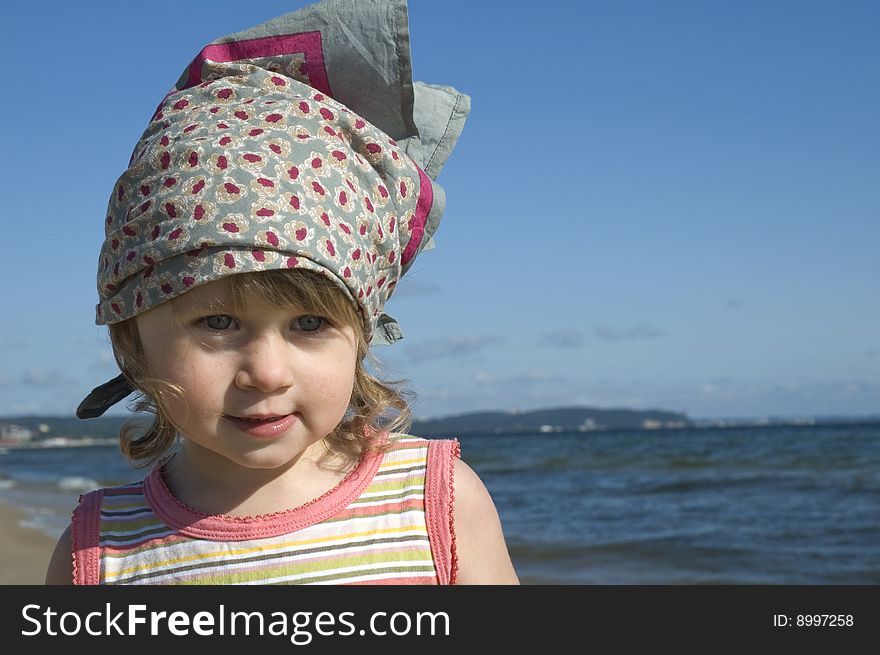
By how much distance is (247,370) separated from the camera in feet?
5.35

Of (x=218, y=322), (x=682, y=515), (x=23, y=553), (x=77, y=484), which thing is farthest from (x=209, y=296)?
(x=77, y=484)

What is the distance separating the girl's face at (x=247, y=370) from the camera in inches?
64.6

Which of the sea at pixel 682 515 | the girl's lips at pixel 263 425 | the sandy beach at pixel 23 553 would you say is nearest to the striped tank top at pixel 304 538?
the girl's lips at pixel 263 425

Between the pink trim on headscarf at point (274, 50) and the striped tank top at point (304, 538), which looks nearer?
the striped tank top at point (304, 538)

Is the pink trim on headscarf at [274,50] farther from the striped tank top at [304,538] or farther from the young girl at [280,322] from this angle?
the striped tank top at [304,538]

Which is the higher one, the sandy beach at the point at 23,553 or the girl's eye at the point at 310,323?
the sandy beach at the point at 23,553

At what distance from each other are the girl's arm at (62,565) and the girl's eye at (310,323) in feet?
2.26

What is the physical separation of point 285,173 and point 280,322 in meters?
0.26

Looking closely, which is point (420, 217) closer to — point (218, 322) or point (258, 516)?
point (218, 322)

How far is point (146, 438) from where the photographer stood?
2104 mm

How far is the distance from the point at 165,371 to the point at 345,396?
0.32 m

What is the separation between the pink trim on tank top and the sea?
4905 mm

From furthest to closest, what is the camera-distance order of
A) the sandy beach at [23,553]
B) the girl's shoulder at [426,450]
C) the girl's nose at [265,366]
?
the sandy beach at [23,553] < the girl's shoulder at [426,450] < the girl's nose at [265,366]

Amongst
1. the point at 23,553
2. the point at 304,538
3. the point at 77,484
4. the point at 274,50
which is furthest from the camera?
the point at 77,484
